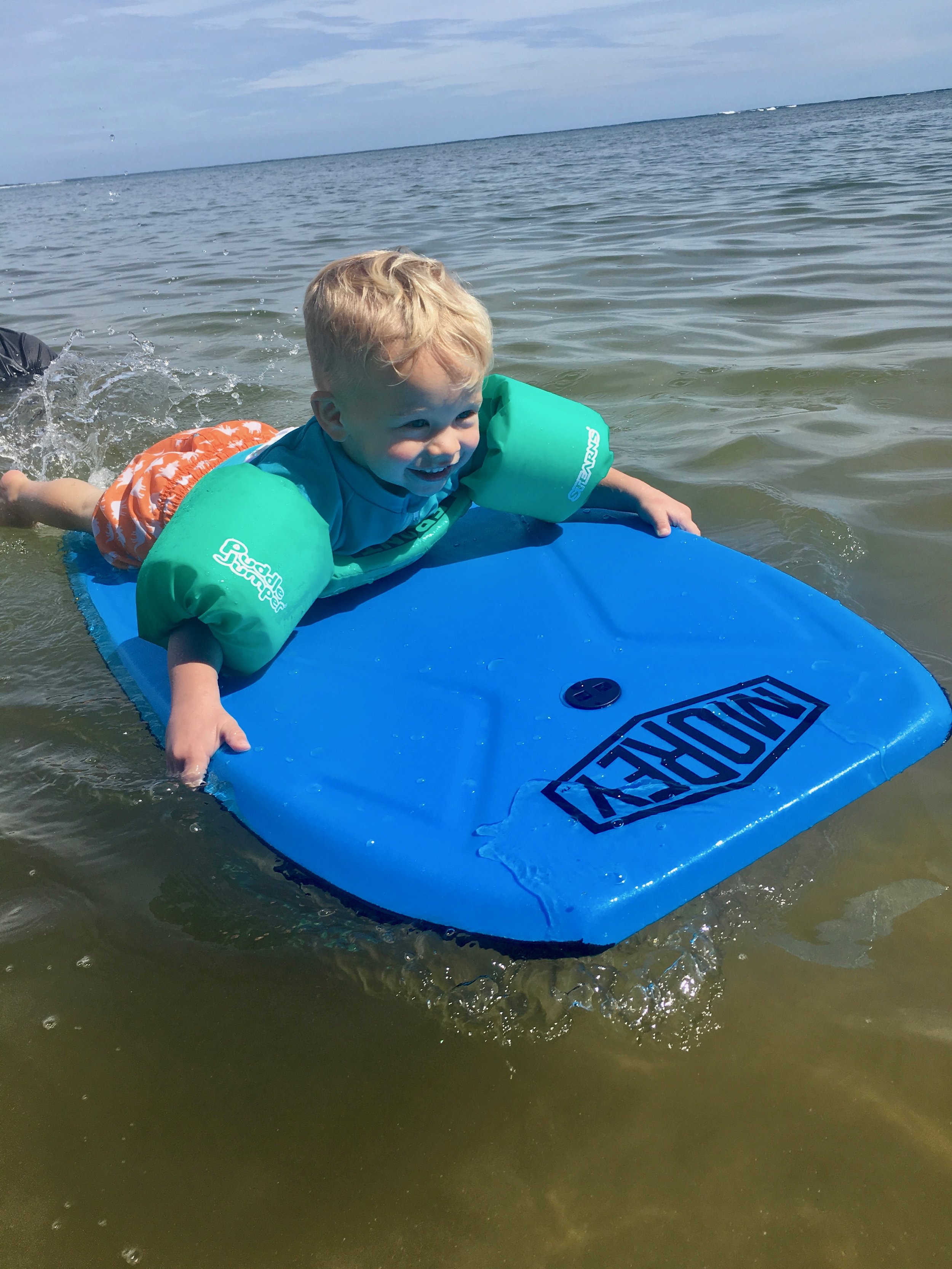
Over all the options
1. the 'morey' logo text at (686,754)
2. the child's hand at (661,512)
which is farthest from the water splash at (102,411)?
the 'morey' logo text at (686,754)

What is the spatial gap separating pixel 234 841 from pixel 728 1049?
102 centimetres

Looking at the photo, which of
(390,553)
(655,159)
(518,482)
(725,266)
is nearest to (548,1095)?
(390,553)

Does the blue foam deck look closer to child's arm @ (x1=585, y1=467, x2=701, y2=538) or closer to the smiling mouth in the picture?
child's arm @ (x1=585, y1=467, x2=701, y2=538)

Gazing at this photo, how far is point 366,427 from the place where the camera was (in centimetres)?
206

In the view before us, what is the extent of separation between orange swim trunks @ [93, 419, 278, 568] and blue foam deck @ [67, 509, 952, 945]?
0.27 m

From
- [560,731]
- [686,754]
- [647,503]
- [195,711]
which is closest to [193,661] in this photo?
[195,711]

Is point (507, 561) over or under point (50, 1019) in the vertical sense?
over

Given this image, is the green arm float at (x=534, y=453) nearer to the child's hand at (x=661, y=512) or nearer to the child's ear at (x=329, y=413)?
the child's hand at (x=661, y=512)

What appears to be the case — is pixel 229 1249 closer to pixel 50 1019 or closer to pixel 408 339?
pixel 50 1019

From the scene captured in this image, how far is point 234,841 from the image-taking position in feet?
6.30

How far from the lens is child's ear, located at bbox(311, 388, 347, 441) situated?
2113 millimetres

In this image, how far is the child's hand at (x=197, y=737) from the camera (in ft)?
6.07

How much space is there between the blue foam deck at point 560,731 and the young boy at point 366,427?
0.43 ft

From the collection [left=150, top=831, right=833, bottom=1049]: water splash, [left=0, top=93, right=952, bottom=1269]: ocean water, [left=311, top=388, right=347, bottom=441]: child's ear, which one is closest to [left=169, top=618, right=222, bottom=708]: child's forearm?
[left=0, top=93, right=952, bottom=1269]: ocean water
